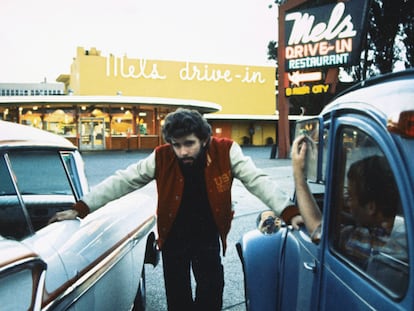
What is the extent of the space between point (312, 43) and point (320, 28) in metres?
0.69

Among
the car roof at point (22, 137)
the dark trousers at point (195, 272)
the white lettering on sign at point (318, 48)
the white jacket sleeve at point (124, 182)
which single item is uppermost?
the white lettering on sign at point (318, 48)

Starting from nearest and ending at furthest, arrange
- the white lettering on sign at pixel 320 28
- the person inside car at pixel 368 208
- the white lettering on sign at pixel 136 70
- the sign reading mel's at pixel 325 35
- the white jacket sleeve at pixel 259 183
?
the person inside car at pixel 368 208 → the white jacket sleeve at pixel 259 183 → the sign reading mel's at pixel 325 35 → the white lettering on sign at pixel 320 28 → the white lettering on sign at pixel 136 70

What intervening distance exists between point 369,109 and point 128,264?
215cm

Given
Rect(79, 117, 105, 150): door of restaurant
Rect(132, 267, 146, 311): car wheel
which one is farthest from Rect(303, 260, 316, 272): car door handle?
Rect(79, 117, 105, 150): door of restaurant

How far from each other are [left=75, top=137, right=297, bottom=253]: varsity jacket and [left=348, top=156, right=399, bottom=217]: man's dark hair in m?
0.92

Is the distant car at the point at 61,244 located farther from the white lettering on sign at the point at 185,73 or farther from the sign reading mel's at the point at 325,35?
the white lettering on sign at the point at 185,73

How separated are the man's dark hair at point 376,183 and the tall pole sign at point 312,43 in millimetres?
16943

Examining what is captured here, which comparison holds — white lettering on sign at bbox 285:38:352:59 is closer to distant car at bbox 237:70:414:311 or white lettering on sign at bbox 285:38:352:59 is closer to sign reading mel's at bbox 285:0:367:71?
sign reading mel's at bbox 285:0:367:71

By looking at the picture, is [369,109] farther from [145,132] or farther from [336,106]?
[145,132]

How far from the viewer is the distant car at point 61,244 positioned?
159 centimetres

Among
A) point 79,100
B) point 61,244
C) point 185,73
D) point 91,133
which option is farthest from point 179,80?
point 61,244

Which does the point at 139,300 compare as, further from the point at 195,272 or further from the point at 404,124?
the point at 404,124

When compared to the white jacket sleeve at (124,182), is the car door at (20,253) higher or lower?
lower

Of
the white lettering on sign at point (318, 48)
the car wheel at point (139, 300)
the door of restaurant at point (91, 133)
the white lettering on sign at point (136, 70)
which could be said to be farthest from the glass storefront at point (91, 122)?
the car wheel at point (139, 300)
